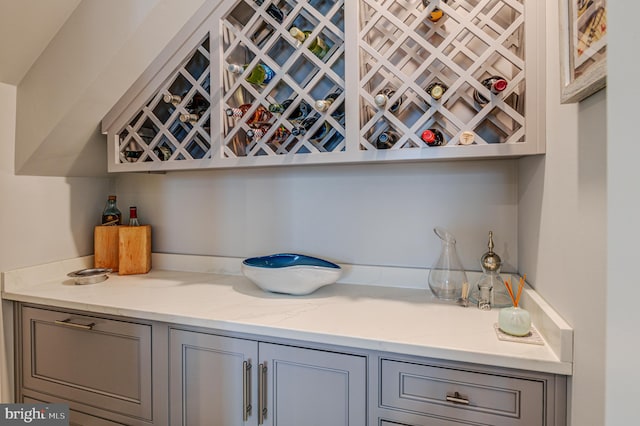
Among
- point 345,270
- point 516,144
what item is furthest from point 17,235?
point 516,144

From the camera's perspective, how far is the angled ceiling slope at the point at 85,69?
1.46m

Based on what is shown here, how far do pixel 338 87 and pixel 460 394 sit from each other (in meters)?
1.09

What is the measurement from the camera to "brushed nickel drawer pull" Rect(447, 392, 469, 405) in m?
0.97

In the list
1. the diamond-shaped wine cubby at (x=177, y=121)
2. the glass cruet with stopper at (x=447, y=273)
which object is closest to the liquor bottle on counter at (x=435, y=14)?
the glass cruet with stopper at (x=447, y=273)

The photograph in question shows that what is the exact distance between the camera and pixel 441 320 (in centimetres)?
119

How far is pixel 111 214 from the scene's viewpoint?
1.99 metres

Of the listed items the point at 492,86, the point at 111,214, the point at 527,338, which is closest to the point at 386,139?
the point at 492,86

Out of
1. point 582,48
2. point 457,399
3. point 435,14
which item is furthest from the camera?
point 435,14

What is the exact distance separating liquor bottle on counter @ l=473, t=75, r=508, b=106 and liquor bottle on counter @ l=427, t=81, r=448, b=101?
0.33 feet

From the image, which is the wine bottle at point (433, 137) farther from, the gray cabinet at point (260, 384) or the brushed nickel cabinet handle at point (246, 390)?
the brushed nickel cabinet handle at point (246, 390)

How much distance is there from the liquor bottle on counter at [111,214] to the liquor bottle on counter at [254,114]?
97cm

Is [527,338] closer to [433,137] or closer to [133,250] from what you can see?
[433,137]

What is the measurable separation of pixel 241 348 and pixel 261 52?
3.67 feet

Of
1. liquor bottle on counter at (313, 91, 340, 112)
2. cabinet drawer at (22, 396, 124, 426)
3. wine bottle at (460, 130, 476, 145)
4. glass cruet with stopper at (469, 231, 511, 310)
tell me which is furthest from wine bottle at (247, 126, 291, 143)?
cabinet drawer at (22, 396, 124, 426)
